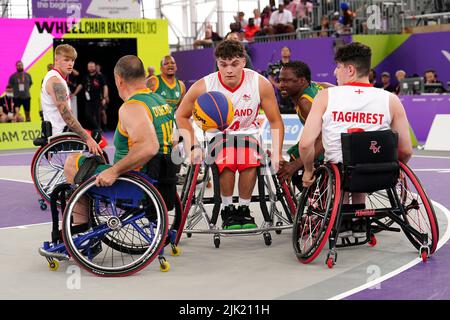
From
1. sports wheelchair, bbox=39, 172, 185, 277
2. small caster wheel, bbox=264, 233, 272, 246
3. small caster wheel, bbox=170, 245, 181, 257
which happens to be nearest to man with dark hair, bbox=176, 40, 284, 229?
small caster wheel, bbox=264, 233, 272, 246

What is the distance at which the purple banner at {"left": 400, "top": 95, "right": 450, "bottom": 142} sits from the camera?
15.6 m

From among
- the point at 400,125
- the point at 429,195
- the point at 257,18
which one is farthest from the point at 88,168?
the point at 257,18

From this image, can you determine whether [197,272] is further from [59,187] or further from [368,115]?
[368,115]

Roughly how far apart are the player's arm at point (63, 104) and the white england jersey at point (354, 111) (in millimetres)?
2891

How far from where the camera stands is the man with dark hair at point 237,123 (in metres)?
6.45

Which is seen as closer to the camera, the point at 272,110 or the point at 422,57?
the point at 272,110

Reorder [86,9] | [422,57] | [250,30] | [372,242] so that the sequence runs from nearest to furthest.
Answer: [372,242] → [422,57] → [86,9] → [250,30]

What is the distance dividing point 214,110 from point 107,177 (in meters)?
1.36

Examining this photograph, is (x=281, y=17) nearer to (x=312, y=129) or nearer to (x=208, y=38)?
(x=208, y=38)

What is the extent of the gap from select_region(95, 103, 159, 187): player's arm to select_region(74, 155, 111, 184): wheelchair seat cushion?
0.22 meters

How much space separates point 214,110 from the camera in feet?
20.5

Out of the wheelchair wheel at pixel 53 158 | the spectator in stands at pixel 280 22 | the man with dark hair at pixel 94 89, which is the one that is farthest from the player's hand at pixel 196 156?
the spectator in stands at pixel 280 22

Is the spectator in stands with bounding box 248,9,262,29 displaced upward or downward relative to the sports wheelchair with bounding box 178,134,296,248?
upward

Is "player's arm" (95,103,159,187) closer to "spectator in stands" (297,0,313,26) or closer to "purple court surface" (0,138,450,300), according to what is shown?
"purple court surface" (0,138,450,300)
